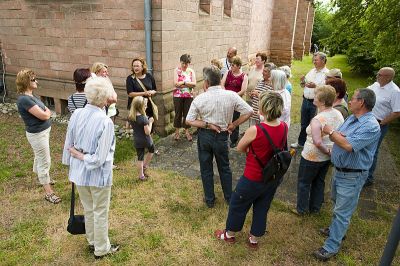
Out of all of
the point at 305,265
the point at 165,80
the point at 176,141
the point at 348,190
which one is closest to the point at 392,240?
the point at 348,190

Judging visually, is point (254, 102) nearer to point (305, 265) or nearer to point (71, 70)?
point (305, 265)

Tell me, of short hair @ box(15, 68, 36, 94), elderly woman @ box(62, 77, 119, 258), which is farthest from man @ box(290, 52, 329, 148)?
short hair @ box(15, 68, 36, 94)

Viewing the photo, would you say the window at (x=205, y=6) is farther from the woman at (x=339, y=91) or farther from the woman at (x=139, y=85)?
the woman at (x=339, y=91)

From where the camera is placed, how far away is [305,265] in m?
3.35

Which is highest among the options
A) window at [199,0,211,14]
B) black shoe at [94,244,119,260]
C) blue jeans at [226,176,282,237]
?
window at [199,0,211,14]

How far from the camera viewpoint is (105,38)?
7.04 metres

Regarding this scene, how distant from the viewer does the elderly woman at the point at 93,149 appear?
2.83 m

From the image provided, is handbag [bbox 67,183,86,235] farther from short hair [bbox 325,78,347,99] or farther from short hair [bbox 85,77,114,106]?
short hair [bbox 325,78,347,99]

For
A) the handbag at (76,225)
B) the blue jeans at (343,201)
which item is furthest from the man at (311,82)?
the handbag at (76,225)

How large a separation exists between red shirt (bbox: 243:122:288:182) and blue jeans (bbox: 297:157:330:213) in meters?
0.95

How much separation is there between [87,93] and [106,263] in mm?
1828

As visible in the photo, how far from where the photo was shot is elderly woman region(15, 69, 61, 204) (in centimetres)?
396

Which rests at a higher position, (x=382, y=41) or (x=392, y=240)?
(x=382, y=41)

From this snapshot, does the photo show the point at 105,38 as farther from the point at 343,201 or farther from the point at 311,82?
the point at 343,201
